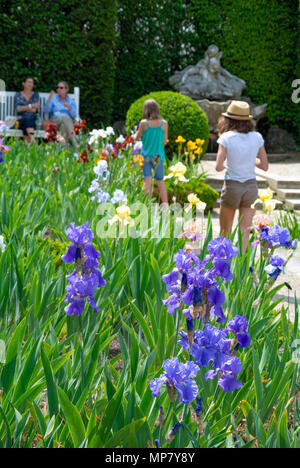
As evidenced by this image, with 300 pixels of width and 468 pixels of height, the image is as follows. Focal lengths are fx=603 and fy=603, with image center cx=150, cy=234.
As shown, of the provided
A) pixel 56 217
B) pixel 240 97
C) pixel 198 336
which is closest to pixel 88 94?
pixel 240 97

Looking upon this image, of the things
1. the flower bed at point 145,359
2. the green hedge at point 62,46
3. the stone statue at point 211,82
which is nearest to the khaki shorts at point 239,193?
the flower bed at point 145,359

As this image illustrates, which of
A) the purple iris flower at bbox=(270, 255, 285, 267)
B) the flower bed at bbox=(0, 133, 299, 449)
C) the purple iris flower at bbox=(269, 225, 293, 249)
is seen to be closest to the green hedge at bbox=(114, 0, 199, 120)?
the flower bed at bbox=(0, 133, 299, 449)

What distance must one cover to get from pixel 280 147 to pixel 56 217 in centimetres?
989

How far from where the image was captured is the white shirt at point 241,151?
4.05 meters

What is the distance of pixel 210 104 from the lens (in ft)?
36.6

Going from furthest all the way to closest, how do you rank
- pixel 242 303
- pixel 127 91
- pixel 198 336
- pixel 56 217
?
pixel 127 91 → pixel 56 217 → pixel 242 303 → pixel 198 336

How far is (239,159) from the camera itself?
4.07 metres

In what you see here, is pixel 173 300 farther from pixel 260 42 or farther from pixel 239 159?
pixel 260 42

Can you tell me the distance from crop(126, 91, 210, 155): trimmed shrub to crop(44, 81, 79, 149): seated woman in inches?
35.0

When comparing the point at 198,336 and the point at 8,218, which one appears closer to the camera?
the point at 198,336

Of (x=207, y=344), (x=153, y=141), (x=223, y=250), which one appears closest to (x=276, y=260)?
(x=223, y=250)

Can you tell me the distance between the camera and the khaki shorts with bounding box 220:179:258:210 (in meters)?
4.14

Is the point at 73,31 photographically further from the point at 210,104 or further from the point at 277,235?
the point at 277,235

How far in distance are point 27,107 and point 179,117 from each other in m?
2.22
